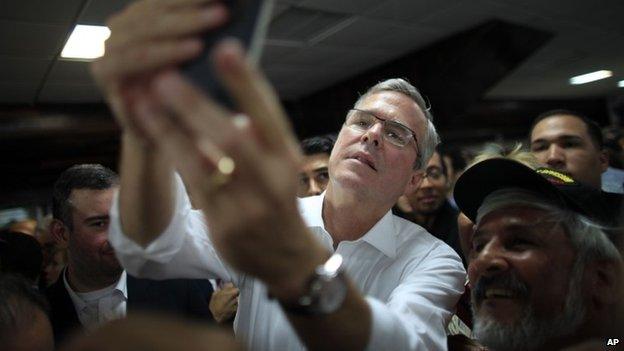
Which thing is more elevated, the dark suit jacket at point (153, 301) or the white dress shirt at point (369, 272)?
the white dress shirt at point (369, 272)

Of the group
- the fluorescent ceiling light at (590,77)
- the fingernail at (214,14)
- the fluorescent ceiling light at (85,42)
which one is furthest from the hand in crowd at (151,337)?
the fluorescent ceiling light at (590,77)

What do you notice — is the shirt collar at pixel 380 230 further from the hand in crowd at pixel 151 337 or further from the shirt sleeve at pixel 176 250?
the hand in crowd at pixel 151 337

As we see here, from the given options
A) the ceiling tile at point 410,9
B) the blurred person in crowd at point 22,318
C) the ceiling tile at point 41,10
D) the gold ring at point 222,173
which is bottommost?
the blurred person in crowd at point 22,318

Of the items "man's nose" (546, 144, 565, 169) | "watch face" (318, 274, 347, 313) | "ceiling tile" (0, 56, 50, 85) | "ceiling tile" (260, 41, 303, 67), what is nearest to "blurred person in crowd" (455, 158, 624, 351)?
"watch face" (318, 274, 347, 313)

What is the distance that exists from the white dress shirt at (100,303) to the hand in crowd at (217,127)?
4.87ft

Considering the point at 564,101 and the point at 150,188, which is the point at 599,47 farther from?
the point at 150,188

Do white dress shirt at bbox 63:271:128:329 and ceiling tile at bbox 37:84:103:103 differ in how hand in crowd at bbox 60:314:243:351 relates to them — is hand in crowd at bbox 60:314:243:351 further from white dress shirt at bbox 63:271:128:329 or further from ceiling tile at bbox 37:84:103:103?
ceiling tile at bbox 37:84:103:103

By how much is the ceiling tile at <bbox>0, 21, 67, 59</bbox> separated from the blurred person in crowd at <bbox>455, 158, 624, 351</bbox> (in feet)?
11.6

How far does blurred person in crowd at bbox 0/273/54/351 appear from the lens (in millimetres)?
963

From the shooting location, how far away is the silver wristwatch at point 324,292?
0.57 metres

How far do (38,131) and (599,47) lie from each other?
7.57 metres

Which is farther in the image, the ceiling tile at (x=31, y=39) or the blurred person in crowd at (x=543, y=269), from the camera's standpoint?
the ceiling tile at (x=31, y=39)

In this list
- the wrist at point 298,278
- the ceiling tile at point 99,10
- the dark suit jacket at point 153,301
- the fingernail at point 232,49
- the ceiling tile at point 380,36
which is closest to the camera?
the fingernail at point 232,49

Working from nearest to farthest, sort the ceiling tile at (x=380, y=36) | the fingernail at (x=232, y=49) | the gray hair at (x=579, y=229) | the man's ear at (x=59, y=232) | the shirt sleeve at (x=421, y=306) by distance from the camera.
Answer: the fingernail at (x=232, y=49), the shirt sleeve at (x=421, y=306), the gray hair at (x=579, y=229), the man's ear at (x=59, y=232), the ceiling tile at (x=380, y=36)
